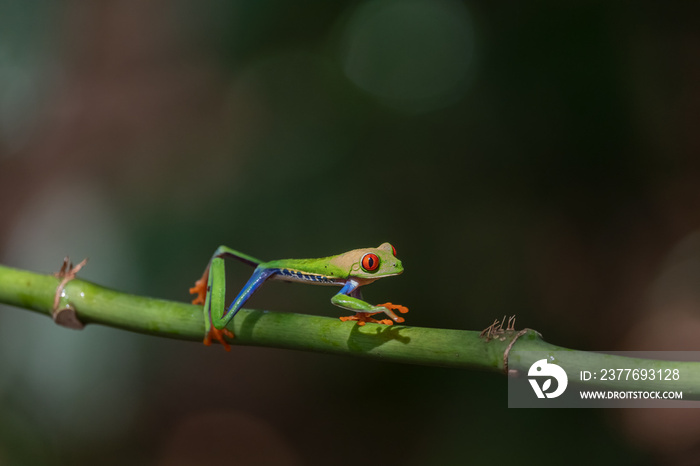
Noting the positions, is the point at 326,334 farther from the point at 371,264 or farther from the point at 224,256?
the point at 224,256

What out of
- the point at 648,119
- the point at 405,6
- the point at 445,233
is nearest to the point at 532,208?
the point at 445,233

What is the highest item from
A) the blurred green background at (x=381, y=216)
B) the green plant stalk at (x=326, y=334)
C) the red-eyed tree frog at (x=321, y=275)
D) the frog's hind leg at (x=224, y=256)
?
the blurred green background at (x=381, y=216)

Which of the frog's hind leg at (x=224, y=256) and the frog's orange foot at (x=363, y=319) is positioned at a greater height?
the frog's hind leg at (x=224, y=256)

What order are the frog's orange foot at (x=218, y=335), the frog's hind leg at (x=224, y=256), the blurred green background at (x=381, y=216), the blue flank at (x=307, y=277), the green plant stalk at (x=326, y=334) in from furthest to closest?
the blurred green background at (x=381, y=216)
the frog's hind leg at (x=224, y=256)
the blue flank at (x=307, y=277)
the frog's orange foot at (x=218, y=335)
the green plant stalk at (x=326, y=334)

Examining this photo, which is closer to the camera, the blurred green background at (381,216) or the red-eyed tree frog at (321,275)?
the red-eyed tree frog at (321,275)

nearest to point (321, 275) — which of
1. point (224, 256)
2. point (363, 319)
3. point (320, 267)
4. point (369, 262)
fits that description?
point (320, 267)

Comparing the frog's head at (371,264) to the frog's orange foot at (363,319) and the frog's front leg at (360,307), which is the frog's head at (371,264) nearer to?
the frog's front leg at (360,307)

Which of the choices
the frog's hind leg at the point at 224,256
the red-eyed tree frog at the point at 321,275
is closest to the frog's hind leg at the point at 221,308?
the red-eyed tree frog at the point at 321,275
